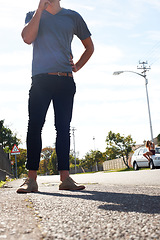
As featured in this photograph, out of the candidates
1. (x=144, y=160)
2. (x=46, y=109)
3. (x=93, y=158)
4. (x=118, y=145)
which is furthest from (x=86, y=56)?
(x=93, y=158)

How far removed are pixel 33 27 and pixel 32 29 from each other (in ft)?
0.08

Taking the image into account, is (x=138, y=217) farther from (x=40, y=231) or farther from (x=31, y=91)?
(x=31, y=91)

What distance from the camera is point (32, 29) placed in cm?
345

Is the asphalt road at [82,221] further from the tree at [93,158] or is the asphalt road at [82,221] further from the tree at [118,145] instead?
the tree at [93,158]

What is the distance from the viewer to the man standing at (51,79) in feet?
11.4

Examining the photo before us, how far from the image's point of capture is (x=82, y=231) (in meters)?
1.24

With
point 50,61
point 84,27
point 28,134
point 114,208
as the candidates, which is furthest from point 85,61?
point 114,208

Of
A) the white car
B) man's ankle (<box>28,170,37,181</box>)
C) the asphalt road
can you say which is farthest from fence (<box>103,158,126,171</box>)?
the asphalt road

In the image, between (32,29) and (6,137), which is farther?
(6,137)

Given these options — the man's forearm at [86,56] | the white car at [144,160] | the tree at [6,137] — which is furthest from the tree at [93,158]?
the man's forearm at [86,56]

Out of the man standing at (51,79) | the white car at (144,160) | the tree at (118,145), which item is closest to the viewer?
the man standing at (51,79)

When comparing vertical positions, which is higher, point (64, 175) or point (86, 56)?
point (86, 56)

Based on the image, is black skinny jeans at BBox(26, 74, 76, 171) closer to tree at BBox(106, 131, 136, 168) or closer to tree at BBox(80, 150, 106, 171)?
tree at BBox(106, 131, 136, 168)

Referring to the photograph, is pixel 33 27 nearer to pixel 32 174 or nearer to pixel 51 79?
pixel 51 79
